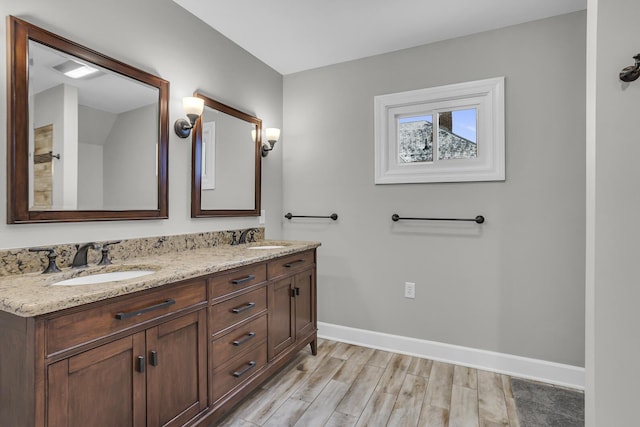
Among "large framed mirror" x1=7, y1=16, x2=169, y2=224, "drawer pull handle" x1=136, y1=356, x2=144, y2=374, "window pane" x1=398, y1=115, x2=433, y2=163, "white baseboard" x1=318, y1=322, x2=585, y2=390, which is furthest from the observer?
"window pane" x1=398, y1=115, x2=433, y2=163

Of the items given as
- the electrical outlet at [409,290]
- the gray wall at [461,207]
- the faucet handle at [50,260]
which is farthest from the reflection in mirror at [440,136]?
the faucet handle at [50,260]

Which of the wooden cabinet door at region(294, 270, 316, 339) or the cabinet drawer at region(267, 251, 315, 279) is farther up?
the cabinet drawer at region(267, 251, 315, 279)

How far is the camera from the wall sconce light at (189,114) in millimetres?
2014

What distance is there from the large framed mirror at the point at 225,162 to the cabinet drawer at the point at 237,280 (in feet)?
2.04

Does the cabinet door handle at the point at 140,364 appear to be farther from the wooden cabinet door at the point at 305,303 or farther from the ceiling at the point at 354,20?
the ceiling at the point at 354,20

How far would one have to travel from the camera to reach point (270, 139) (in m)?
2.83

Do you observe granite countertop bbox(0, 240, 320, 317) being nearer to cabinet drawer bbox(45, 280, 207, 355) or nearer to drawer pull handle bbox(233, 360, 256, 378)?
cabinet drawer bbox(45, 280, 207, 355)

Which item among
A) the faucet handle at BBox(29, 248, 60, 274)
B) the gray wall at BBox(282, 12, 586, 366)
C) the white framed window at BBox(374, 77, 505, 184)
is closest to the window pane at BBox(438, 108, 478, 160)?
the white framed window at BBox(374, 77, 505, 184)

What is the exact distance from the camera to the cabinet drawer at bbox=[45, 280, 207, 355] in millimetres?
1029

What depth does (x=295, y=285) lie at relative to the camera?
2.33m

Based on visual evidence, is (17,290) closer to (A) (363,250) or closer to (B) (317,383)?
(B) (317,383)

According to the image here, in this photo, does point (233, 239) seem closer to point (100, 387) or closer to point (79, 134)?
point (79, 134)

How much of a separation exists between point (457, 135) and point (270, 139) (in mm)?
1521

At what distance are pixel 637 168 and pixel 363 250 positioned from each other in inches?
74.2
